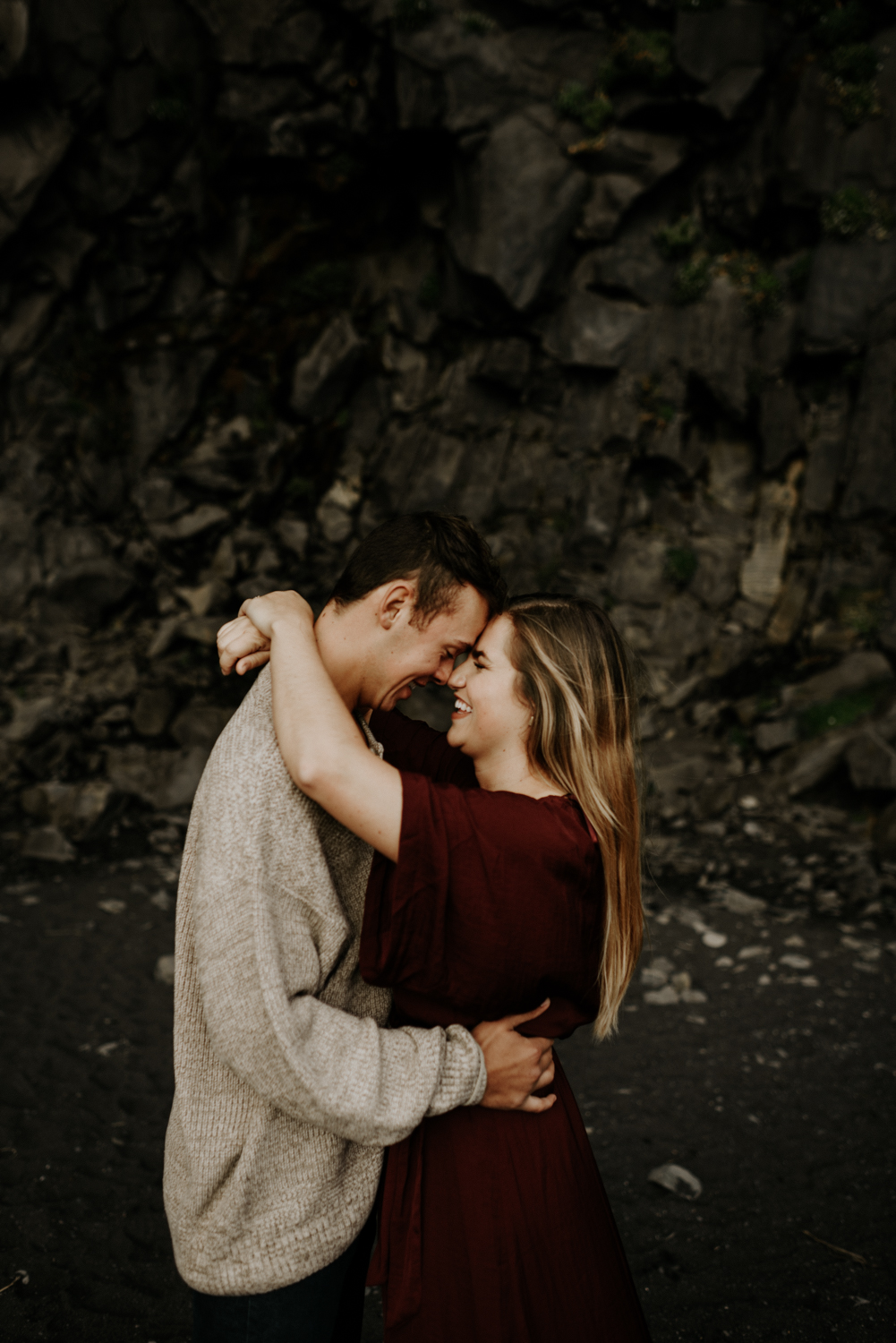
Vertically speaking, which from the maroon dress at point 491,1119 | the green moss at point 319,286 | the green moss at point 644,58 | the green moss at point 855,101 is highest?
the green moss at point 644,58

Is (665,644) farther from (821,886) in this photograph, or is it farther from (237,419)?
(237,419)

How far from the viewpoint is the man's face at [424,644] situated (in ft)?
7.55

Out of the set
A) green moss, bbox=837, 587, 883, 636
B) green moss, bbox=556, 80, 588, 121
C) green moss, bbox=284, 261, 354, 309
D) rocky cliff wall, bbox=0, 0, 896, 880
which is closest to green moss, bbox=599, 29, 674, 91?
rocky cliff wall, bbox=0, 0, 896, 880

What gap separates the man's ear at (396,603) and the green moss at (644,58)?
12517 millimetres

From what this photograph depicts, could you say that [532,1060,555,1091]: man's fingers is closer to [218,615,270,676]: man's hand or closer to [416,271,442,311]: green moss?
[218,615,270,676]: man's hand

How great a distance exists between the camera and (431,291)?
13.0 meters

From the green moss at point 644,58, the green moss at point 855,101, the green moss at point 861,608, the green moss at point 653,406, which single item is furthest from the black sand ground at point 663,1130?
the green moss at point 644,58

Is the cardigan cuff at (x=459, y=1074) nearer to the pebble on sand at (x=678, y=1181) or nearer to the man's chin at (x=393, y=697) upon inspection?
the man's chin at (x=393, y=697)

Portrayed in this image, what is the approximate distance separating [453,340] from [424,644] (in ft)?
39.1

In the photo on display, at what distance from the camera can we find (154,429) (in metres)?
12.9

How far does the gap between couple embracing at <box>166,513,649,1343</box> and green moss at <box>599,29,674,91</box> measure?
12.6 meters

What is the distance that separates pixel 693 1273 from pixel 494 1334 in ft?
9.63

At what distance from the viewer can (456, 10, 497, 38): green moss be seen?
→ 11875 mm

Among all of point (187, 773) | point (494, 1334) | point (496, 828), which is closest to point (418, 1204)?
point (494, 1334)
